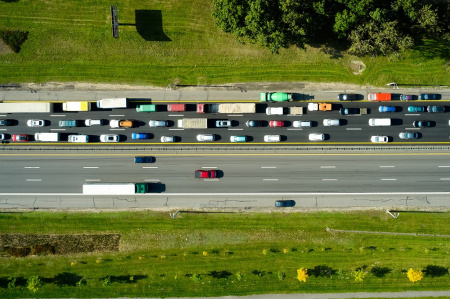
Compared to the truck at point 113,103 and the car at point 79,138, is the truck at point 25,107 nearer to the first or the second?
the car at point 79,138

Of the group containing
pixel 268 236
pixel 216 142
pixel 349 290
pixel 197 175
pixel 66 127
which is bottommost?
pixel 349 290

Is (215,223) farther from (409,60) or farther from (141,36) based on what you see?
(409,60)

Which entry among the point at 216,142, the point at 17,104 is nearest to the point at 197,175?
the point at 216,142

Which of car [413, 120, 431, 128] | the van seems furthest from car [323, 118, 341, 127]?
car [413, 120, 431, 128]

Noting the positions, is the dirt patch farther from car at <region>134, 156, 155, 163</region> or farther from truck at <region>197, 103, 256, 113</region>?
truck at <region>197, 103, 256, 113</region>

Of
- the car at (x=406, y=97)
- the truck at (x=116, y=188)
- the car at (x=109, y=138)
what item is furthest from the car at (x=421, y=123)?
the car at (x=109, y=138)
